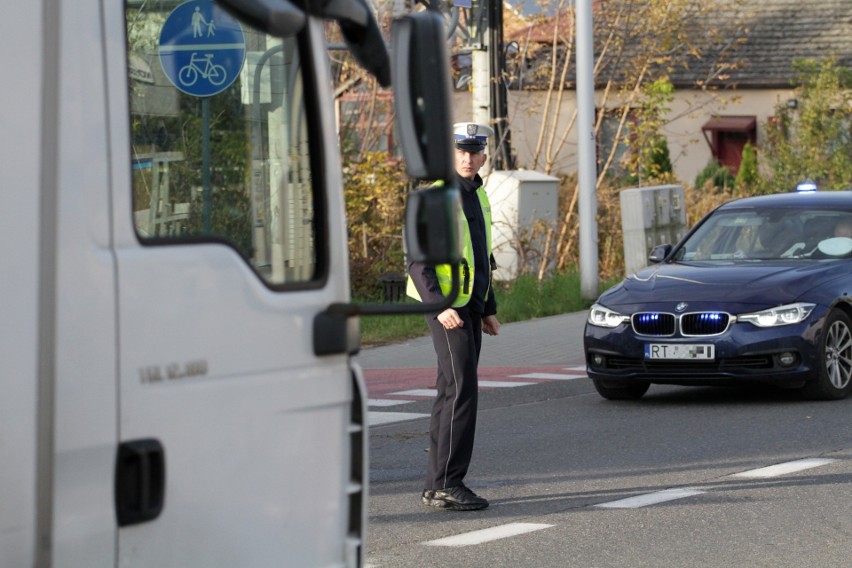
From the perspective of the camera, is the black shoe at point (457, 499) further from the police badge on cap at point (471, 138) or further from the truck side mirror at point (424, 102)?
the truck side mirror at point (424, 102)

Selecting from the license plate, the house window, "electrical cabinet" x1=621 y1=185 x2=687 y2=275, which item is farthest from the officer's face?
the house window

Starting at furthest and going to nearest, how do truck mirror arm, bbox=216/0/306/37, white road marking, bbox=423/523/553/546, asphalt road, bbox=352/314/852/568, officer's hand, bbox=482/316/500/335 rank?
1. officer's hand, bbox=482/316/500/335
2. white road marking, bbox=423/523/553/546
3. asphalt road, bbox=352/314/852/568
4. truck mirror arm, bbox=216/0/306/37

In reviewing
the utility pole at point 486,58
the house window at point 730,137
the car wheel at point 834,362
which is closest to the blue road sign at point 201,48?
the car wheel at point 834,362

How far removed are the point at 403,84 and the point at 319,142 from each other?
42cm

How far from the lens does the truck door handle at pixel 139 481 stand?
11.1ft

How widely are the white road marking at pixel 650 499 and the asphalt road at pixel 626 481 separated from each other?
0.01 metres

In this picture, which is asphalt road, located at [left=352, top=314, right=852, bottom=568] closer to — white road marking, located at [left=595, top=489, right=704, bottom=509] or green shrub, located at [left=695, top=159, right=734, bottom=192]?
white road marking, located at [left=595, top=489, right=704, bottom=509]

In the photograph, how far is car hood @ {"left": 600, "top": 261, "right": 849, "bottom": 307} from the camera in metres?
12.0

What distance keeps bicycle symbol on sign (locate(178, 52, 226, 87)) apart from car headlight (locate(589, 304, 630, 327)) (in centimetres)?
853

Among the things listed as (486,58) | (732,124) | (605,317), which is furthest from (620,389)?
(732,124)

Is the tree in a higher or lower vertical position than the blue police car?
higher

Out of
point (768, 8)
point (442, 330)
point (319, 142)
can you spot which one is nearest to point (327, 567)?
point (319, 142)

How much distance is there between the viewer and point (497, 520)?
7.92 metres

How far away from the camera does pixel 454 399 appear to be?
7949 mm
